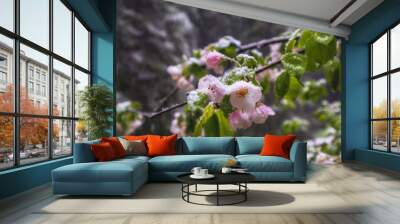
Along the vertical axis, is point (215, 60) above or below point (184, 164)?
above

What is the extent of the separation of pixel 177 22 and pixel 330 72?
3214mm

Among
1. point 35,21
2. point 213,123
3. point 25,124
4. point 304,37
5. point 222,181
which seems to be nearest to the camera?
point 222,181

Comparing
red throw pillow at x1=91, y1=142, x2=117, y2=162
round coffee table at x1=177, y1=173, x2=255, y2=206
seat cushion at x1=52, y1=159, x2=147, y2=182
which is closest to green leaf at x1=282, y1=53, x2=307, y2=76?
round coffee table at x1=177, y1=173, x2=255, y2=206

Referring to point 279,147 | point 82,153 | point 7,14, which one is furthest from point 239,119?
point 7,14

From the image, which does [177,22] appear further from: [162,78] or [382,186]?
[382,186]

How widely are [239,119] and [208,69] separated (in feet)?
3.83

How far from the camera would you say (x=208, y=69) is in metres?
6.98

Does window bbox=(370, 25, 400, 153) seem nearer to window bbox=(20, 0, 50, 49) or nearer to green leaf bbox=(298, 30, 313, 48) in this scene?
green leaf bbox=(298, 30, 313, 48)

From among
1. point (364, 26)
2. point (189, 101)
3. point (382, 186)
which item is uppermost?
point (364, 26)

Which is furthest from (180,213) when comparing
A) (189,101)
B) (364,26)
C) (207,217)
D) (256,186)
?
(364,26)

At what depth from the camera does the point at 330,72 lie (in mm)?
7922

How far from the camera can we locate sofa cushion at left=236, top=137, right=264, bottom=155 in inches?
242

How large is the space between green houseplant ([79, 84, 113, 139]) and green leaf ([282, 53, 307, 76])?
3.20 meters

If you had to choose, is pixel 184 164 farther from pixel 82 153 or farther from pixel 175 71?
pixel 175 71
